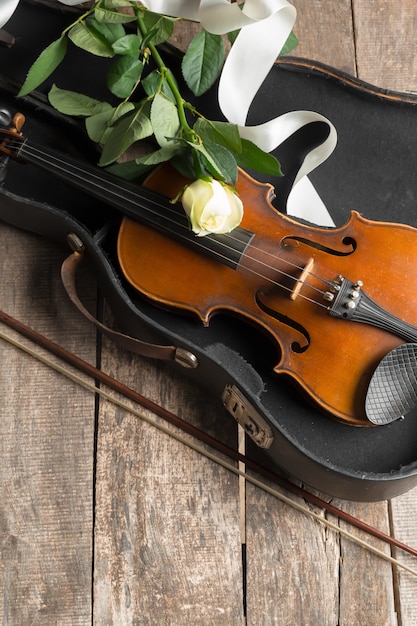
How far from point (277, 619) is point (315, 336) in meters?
0.50

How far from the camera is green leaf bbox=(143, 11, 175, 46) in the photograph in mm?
1161

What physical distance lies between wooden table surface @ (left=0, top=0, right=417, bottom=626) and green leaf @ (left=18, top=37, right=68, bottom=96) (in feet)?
1.30

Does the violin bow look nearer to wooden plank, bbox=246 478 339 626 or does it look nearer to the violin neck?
wooden plank, bbox=246 478 339 626

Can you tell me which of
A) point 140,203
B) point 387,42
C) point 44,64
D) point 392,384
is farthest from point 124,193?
point 387,42

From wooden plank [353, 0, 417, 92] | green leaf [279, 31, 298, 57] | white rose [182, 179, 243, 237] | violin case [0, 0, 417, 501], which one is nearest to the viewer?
white rose [182, 179, 243, 237]

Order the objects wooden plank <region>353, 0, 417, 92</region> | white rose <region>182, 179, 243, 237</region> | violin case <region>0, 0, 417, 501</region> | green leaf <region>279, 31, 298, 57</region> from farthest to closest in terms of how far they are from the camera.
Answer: wooden plank <region>353, 0, 417, 92</region>, green leaf <region>279, 31, 298, 57</region>, violin case <region>0, 0, 417, 501</region>, white rose <region>182, 179, 243, 237</region>

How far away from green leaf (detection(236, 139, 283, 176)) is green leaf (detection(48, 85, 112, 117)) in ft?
0.78

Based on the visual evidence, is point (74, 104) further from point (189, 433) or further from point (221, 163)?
point (189, 433)

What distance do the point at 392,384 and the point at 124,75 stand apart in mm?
641

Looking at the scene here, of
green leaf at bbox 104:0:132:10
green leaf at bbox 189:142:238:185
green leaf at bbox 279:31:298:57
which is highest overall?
green leaf at bbox 279:31:298:57

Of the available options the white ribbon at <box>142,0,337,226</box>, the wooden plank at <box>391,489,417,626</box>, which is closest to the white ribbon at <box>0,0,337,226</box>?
the white ribbon at <box>142,0,337,226</box>

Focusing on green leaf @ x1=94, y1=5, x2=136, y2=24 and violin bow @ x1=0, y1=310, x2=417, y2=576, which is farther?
violin bow @ x1=0, y1=310, x2=417, y2=576

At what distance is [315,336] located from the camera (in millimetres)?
1098

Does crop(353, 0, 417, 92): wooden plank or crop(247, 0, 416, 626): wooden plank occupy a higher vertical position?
crop(353, 0, 417, 92): wooden plank
